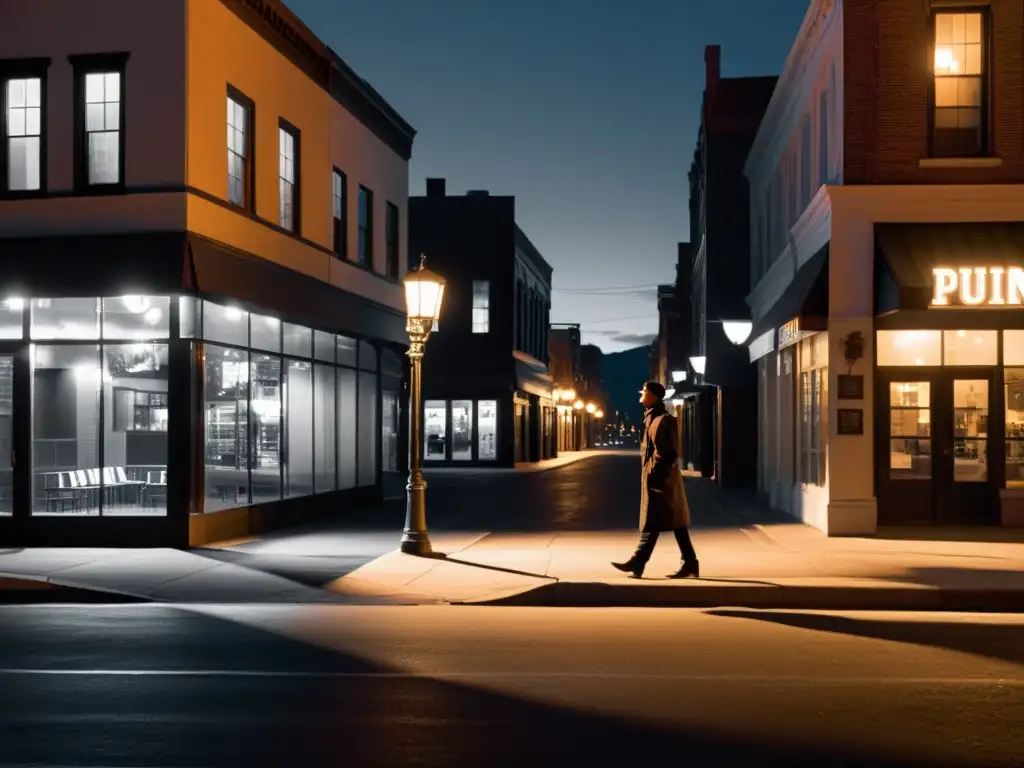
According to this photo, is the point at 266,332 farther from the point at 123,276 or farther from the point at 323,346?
the point at 123,276

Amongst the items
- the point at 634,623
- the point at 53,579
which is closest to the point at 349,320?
the point at 53,579

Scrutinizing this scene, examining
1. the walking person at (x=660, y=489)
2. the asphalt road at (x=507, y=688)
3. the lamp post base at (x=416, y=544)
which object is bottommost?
the asphalt road at (x=507, y=688)

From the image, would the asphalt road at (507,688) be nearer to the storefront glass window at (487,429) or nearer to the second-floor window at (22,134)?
the second-floor window at (22,134)

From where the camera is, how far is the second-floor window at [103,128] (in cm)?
1812

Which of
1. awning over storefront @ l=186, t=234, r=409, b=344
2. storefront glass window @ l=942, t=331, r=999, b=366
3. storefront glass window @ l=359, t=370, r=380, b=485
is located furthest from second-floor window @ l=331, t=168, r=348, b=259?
storefront glass window @ l=942, t=331, r=999, b=366

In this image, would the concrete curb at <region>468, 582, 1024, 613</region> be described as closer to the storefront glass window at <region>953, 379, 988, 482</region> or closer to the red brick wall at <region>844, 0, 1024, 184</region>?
the storefront glass window at <region>953, 379, 988, 482</region>

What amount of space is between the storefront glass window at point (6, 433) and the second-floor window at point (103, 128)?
278 centimetres

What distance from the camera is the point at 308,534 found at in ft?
66.3

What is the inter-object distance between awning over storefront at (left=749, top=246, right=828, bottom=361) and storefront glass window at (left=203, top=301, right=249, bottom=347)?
26.4ft

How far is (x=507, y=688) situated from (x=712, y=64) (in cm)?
3298

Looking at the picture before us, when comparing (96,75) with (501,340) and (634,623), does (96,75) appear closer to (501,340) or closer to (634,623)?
(634,623)

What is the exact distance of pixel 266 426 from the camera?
20.7 metres

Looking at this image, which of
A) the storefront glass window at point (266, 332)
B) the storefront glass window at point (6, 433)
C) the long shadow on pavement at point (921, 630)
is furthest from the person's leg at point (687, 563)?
the storefront glass window at point (6, 433)

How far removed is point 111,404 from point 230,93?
4.91 m
